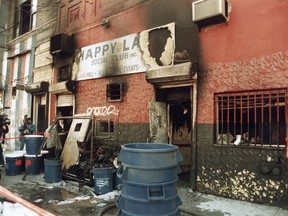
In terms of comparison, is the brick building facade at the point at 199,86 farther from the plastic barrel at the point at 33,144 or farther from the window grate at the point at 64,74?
A: the plastic barrel at the point at 33,144

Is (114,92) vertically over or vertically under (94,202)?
over

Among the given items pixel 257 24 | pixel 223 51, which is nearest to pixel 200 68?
pixel 223 51

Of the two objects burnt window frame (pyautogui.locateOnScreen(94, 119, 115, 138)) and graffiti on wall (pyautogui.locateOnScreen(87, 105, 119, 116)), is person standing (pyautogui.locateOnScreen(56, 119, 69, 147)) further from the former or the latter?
burnt window frame (pyautogui.locateOnScreen(94, 119, 115, 138))

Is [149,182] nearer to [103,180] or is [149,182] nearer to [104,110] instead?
→ [103,180]

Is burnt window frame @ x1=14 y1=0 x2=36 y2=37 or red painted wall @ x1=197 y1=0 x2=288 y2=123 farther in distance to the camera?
burnt window frame @ x1=14 y1=0 x2=36 y2=37

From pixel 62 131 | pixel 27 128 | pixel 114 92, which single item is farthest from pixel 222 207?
pixel 27 128

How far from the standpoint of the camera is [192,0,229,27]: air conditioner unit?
20.7 feet

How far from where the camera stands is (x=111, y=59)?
30.2 feet

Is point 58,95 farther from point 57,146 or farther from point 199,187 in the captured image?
point 199,187

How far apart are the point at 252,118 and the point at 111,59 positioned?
500 centimetres

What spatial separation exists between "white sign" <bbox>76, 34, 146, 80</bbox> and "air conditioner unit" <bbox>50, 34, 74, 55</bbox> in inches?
22.8

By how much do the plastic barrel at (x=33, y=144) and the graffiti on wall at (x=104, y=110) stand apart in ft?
6.60

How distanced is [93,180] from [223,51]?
15.5 feet

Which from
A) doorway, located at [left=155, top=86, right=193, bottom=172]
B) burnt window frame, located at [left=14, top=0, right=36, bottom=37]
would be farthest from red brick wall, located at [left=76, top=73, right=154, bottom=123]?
burnt window frame, located at [left=14, top=0, right=36, bottom=37]
